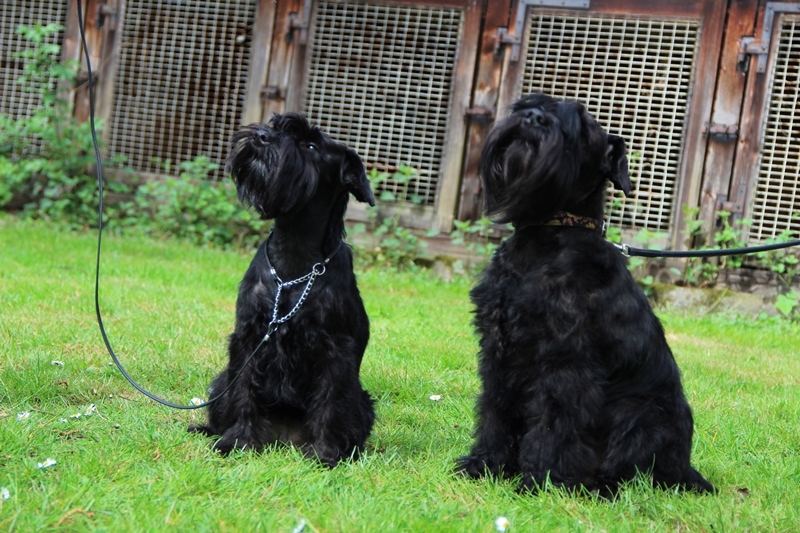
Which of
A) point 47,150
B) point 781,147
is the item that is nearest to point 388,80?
point 781,147

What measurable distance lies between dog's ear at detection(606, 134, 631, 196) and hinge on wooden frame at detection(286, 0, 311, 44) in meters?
6.87

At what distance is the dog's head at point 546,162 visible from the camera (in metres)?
3.14

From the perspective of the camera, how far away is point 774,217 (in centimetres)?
861

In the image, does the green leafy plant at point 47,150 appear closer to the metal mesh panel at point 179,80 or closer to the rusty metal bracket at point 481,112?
the metal mesh panel at point 179,80

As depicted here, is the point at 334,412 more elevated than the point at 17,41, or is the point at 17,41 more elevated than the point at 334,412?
the point at 17,41

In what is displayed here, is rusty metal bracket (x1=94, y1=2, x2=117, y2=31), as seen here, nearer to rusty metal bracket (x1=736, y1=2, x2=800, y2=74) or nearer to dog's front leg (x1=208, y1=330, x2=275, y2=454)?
rusty metal bracket (x1=736, y1=2, x2=800, y2=74)

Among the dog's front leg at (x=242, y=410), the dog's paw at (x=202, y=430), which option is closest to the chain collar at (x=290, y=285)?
the dog's front leg at (x=242, y=410)

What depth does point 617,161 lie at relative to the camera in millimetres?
3344

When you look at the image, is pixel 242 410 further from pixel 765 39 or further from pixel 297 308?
pixel 765 39

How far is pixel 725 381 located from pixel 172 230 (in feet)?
21.5

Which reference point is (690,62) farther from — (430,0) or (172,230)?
(172,230)

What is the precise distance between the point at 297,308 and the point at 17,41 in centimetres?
867

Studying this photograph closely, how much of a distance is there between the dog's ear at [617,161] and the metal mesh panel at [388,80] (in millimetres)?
6217

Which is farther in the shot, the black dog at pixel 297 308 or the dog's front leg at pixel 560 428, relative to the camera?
the black dog at pixel 297 308
